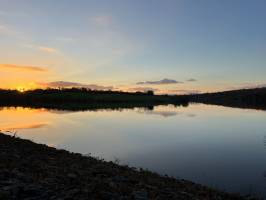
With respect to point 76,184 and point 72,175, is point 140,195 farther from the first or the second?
point 72,175

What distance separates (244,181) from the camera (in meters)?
20.6

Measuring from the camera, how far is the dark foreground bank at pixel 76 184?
12.5m

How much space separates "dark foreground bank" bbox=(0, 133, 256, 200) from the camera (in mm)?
12500

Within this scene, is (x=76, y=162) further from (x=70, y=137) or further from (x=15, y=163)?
(x=70, y=137)

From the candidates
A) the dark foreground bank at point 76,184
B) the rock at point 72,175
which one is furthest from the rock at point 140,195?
the rock at point 72,175

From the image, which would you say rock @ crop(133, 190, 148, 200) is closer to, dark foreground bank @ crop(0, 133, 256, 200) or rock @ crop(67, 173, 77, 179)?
dark foreground bank @ crop(0, 133, 256, 200)

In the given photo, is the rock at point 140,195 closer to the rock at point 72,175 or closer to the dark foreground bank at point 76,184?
the dark foreground bank at point 76,184

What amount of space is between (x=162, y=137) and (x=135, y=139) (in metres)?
3.26

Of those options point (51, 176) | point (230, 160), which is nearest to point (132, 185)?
point (51, 176)

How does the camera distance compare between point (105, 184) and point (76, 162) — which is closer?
point (105, 184)

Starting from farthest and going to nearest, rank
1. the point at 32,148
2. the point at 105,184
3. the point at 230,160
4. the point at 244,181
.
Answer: the point at 230,160
the point at 32,148
the point at 244,181
the point at 105,184

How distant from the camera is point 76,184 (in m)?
14.0

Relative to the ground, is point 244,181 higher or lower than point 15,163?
lower

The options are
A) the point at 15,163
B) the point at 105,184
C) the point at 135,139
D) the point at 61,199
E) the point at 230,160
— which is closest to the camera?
the point at 61,199
